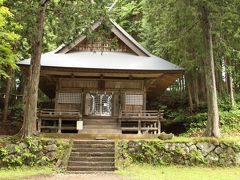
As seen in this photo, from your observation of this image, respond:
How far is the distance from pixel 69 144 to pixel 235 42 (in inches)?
401

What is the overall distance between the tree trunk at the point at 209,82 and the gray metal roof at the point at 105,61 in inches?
98.8

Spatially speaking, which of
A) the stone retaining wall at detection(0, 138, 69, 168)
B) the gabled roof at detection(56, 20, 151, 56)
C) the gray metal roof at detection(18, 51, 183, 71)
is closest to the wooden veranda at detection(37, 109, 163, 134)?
the gray metal roof at detection(18, 51, 183, 71)

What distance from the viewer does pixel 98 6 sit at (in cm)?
1441

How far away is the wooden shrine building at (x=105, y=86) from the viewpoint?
18391mm

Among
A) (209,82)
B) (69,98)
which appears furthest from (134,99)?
(209,82)

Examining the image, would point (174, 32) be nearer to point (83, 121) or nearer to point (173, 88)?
point (83, 121)

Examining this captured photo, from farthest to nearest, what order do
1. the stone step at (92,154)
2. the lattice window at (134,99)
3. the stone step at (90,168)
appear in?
the lattice window at (134,99), the stone step at (92,154), the stone step at (90,168)

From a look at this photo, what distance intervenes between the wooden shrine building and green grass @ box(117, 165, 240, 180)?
18.8 feet

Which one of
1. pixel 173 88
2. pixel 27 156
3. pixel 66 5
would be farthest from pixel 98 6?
pixel 173 88

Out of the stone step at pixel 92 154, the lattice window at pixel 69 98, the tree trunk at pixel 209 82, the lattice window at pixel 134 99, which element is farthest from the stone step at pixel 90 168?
the lattice window at pixel 134 99

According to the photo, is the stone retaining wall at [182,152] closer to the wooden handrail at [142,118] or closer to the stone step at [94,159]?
the stone step at [94,159]

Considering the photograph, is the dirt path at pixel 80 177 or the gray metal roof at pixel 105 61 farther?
the gray metal roof at pixel 105 61

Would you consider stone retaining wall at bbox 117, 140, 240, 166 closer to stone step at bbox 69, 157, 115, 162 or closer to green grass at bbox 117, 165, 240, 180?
green grass at bbox 117, 165, 240, 180

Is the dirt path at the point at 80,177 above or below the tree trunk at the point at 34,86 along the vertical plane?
below
